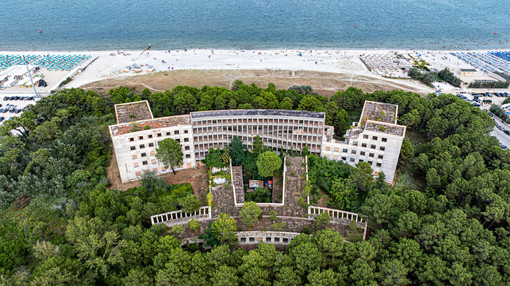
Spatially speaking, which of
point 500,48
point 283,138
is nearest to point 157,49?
point 283,138

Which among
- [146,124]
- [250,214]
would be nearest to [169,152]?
[146,124]

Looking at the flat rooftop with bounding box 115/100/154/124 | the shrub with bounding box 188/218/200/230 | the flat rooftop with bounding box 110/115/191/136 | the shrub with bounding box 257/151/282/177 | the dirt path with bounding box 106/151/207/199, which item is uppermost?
the flat rooftop with bounding box 115/100/154/124

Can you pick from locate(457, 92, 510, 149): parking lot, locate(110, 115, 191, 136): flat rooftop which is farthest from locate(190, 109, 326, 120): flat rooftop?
locate(457, 92, 510, 149): parking lot

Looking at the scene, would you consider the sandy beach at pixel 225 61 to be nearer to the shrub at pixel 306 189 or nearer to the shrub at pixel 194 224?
the shrub at pixel 306 189

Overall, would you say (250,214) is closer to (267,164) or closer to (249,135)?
(267,164)

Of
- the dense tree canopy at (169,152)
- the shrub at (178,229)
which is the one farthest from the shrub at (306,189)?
the dense tree canopy at (169,152)

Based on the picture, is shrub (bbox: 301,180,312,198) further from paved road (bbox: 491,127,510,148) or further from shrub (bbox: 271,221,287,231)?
paved road (bbox: 491,127,510,148)
